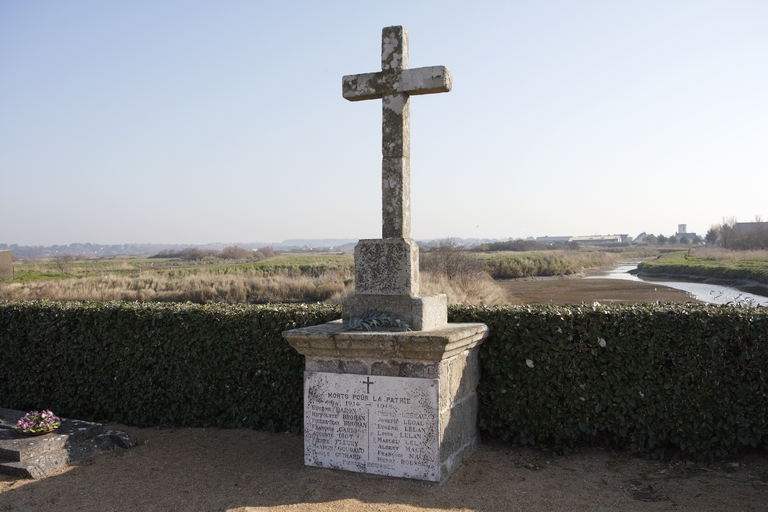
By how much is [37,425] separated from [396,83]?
189 inches

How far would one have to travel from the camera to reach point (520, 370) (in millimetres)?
5348

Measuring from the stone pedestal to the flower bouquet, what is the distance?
269 centimetres

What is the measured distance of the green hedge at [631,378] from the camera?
16.1ft

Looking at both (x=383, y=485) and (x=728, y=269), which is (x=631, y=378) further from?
(x=728, y=269)

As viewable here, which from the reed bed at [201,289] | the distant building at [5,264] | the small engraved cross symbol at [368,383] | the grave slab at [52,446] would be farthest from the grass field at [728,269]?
the distant building at [5,264]

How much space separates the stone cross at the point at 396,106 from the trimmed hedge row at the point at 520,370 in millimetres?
1408

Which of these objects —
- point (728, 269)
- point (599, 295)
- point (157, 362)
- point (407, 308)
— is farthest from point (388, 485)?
point (728, 269)

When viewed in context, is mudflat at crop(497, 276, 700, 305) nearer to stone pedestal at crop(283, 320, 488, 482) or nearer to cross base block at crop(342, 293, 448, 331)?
cross base block at crop(342, 293, 448, 331)

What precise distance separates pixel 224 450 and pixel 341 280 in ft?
63.0

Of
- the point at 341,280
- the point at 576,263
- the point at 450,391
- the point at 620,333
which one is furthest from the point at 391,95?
the point at 576,263

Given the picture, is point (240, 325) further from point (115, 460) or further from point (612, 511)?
point (612, 511)

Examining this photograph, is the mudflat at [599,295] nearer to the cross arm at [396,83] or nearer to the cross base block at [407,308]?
the cross base block at [407,308]

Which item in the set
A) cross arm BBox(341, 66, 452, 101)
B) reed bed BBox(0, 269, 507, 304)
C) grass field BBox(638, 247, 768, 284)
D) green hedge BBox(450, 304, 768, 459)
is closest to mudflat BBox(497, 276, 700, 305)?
reed bed BBox(0, 269, 507, 304)

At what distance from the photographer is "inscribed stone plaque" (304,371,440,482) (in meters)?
4.53
